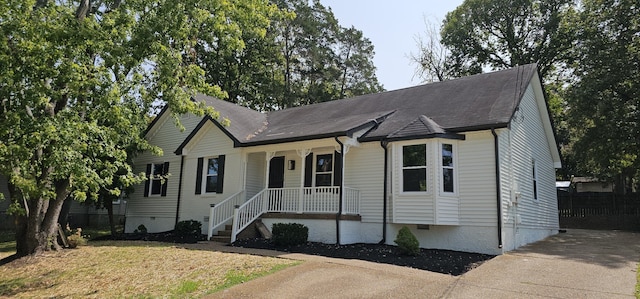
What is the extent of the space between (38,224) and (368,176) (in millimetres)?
9567

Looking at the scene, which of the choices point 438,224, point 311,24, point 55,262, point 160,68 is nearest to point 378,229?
point 438,224

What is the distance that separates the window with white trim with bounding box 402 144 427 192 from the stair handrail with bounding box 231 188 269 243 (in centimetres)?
494

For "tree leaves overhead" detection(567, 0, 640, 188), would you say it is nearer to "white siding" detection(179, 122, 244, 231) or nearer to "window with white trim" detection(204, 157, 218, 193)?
"white siding" detection(179, 122, 244, 231)

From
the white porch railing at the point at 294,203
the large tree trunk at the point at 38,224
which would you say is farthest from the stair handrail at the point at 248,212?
the large tree trunk at the point at 38,224

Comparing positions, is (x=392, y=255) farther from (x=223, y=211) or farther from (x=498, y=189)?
(x=223, y=211)

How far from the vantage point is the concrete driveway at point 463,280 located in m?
7.13

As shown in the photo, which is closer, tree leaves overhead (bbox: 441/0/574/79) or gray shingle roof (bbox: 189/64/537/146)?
gray shingle roof (bbox: 189/64/537/146)

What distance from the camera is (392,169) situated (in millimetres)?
12844

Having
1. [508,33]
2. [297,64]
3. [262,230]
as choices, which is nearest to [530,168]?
[262,230]

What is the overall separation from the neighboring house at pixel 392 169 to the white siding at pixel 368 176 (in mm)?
34

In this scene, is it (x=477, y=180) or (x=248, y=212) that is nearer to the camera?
(x=477, y=180)

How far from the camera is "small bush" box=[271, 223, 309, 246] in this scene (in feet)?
40.2

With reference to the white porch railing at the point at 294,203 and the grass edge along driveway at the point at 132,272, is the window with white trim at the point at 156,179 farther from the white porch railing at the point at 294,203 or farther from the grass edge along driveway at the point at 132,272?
the grass edge along driveway at the point at 132,272

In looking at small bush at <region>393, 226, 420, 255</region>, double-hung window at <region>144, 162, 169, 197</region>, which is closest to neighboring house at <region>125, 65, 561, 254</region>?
double-hung window at <region>144, 162, 169, 197</region>
